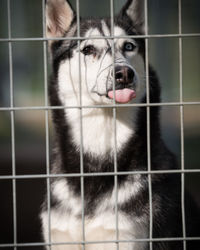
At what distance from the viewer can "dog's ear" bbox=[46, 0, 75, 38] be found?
2.40 metres

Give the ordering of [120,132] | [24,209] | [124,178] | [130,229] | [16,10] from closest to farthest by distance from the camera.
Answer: [130,229] → [124,178] → [120,132] → [24,209] → [16,10]

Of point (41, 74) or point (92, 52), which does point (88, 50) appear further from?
point (41, 74)

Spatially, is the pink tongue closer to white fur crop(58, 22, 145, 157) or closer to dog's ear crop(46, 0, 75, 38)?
white fur crop(58, 22, 145, 157)

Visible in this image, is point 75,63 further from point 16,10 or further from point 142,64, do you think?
Answer: point 16,10

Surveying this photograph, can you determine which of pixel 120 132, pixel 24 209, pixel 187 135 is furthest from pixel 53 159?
pixel 187 135

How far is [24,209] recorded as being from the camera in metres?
4.92

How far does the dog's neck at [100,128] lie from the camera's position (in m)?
2.54

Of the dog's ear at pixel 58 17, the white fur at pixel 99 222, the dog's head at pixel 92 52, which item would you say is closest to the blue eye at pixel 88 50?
the dog's head at pixel 92 52

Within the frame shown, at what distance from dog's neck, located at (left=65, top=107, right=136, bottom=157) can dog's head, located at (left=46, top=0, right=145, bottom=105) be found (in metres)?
0.09

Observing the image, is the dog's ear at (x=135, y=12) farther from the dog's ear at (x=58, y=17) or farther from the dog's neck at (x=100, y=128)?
the dog's neck at (x=100, y=128)

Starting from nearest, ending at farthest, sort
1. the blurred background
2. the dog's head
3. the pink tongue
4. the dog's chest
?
the pink tongue, the dog's chest, the dog's head, the blurred background

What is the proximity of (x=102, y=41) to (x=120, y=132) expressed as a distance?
1.90 feet

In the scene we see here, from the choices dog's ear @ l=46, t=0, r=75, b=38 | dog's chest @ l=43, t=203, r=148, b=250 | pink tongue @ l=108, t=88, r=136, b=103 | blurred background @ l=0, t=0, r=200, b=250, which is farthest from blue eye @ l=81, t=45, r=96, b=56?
blurred background @ l=0, t=0, r=200, b=250

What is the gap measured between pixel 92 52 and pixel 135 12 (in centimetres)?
44
